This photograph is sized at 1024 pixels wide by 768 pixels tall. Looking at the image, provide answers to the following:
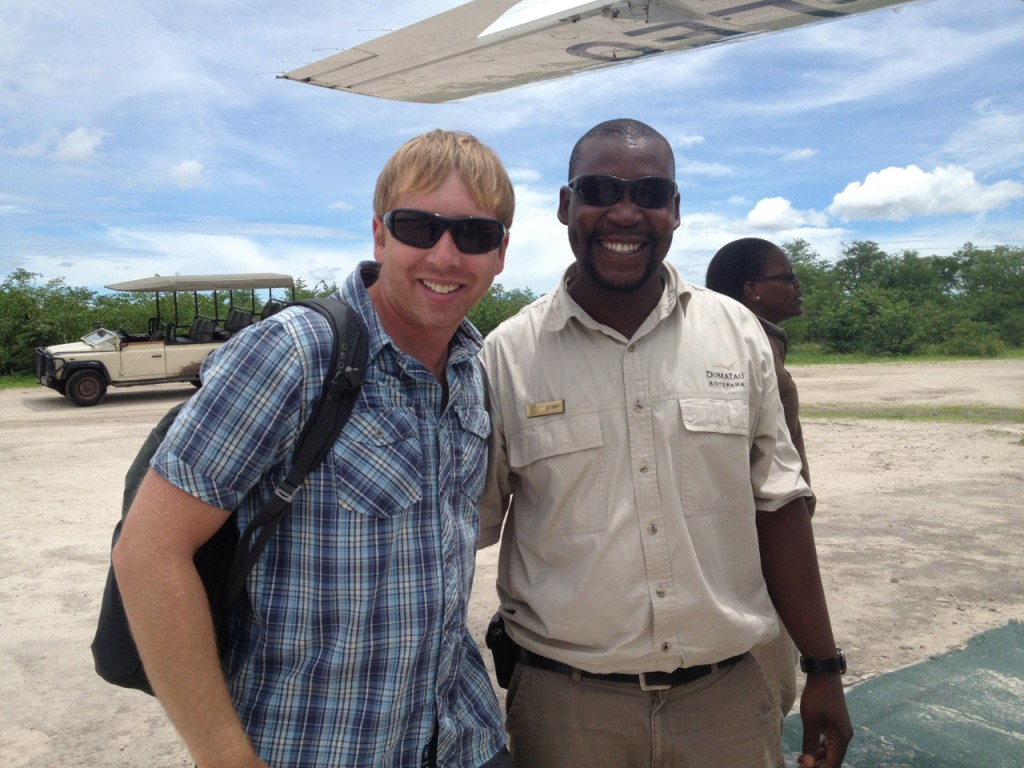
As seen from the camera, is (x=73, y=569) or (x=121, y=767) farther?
(x=73, y=569)

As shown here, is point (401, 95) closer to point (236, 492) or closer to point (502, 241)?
point (502, 241)

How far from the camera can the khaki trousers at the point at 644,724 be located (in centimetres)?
208

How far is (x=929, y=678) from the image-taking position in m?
4.22

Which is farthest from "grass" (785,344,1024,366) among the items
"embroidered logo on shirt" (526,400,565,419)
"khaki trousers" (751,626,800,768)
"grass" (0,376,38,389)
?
"embroidered logo on shirt" (526,400,565,419)

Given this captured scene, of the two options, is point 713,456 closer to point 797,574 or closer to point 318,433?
point 797,574

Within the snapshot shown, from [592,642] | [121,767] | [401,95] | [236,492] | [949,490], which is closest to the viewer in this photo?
[236,492]

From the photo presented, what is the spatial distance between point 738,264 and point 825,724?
180 cm

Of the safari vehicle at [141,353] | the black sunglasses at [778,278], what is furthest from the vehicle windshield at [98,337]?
the black sunglasses at [778,278]

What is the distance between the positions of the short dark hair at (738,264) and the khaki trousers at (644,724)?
173 cm

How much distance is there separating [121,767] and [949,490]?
7267 millimetres

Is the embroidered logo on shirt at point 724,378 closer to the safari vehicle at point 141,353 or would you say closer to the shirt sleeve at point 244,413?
the shirt sleeve at point 244,413

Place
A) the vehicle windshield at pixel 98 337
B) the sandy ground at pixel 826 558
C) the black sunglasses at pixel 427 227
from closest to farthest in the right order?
1. the black sunglasses at pixel 427 227
2. the sandy ground at pixel 826 558
3. the vehicle windshield at pixel 98 337

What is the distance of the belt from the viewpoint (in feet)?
6.78

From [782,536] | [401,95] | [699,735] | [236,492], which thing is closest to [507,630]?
[699,735]
